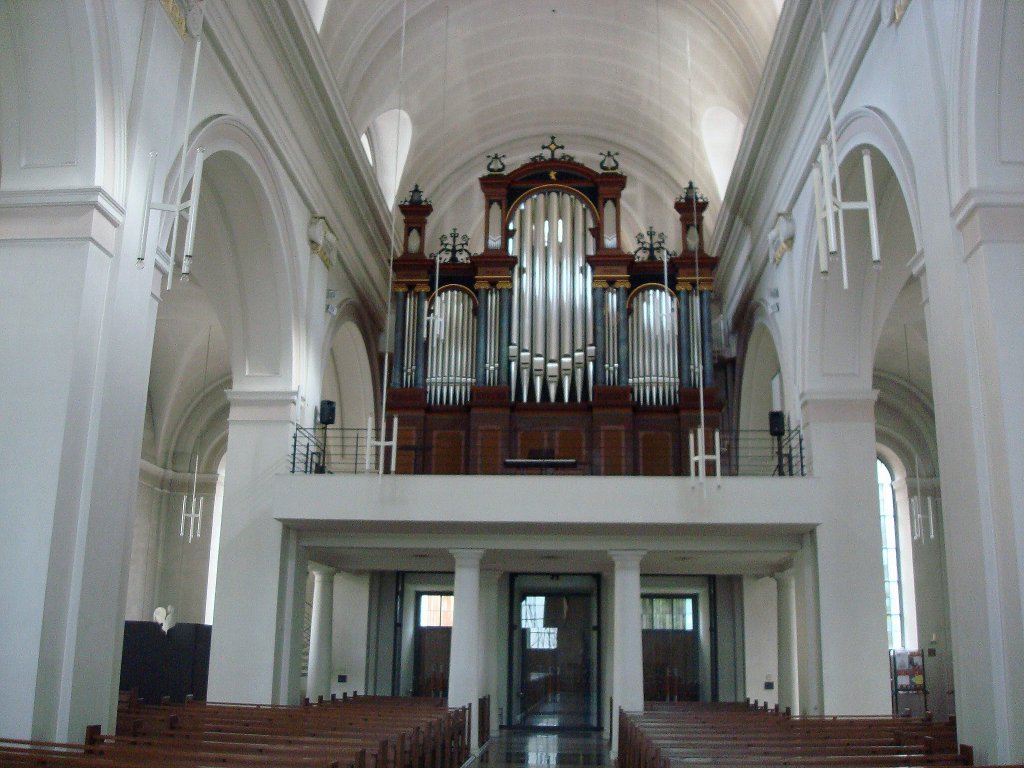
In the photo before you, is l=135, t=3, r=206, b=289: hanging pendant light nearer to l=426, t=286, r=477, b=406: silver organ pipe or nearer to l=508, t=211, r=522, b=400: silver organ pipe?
l=426, t=286, r=477, b=406: silver organ pipe

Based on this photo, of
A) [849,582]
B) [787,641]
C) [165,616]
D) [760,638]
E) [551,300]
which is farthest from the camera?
[165,616]

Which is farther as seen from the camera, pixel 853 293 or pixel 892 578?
pixel 892 578

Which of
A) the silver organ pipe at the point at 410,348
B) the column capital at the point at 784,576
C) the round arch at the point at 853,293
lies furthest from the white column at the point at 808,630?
the silver organ pipe at the point at 410,348

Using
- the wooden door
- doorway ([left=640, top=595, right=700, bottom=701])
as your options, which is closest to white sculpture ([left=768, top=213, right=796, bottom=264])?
doorway ([left=640, top=595, right=700, bottom=701])

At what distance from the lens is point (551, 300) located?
15.5 m

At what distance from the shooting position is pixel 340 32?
13859 millimetres

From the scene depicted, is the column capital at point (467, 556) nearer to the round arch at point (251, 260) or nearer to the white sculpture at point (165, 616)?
the round arch at point (251, 260)

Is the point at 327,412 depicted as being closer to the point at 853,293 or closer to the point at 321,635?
the point at 321,635

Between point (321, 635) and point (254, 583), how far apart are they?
2.92 m

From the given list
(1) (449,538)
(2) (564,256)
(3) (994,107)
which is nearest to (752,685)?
(1) (449,538)

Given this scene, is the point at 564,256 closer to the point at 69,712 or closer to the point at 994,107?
the point at 994,107

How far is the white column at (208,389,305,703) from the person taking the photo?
1197 cm

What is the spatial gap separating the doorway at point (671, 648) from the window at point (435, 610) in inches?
130

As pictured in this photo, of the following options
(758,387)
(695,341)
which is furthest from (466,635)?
(758,387)
